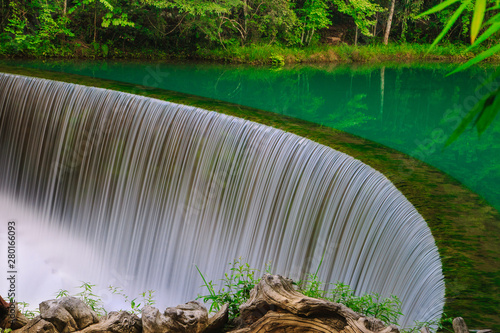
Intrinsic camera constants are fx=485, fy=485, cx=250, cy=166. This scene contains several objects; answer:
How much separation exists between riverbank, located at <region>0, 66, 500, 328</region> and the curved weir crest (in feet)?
0.39

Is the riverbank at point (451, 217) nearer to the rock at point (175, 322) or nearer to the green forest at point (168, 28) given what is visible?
the rock at point (175, 322)

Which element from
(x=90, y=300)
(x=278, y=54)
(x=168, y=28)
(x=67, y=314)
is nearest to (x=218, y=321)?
(x=67, y=314)

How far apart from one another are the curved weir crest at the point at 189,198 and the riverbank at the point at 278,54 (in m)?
6.05

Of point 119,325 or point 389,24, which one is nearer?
point 119,325

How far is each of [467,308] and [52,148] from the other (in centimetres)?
610

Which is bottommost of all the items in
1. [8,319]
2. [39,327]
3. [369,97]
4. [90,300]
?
[90,300]

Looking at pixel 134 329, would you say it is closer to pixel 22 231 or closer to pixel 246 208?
pixel 246 208

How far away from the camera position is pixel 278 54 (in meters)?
16.2

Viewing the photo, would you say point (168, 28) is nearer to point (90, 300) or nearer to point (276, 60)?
point (276, 60)

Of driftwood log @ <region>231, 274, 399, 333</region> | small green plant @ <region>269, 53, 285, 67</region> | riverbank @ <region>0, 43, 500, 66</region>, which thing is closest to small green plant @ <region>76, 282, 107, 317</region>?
driftwood log @ <region>231, 274, 399, 333</region>

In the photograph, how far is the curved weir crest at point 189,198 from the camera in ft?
12.7

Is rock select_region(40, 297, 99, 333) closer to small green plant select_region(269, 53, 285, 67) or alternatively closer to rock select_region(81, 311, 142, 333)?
rock select_region(81, 311, 142, 333)

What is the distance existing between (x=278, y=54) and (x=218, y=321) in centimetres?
1446

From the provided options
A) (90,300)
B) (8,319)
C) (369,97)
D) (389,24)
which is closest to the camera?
(8,319)
